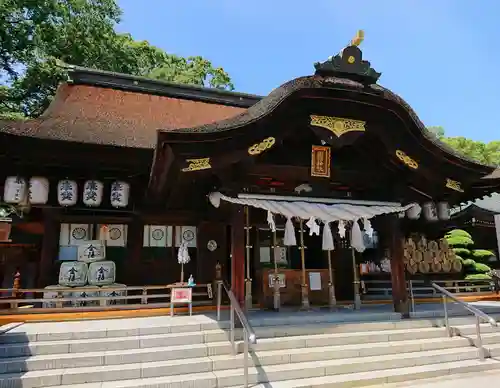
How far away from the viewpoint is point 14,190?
837cm

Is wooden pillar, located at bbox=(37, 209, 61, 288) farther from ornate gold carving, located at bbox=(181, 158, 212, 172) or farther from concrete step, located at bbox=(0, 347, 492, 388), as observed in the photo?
ornate gold carving, located at bbox=(181, 158, 212, 172)

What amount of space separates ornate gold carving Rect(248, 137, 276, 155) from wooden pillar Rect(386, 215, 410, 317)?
10.9ft

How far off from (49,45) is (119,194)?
15.7 m

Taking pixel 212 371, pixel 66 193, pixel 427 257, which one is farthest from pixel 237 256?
pixel 427 257

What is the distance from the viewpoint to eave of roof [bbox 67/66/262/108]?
13.5 meters

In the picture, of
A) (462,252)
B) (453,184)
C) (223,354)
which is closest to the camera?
(223,354)

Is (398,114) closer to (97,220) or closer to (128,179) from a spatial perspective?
(128,179)

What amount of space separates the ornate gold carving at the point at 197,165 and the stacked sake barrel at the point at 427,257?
8.17m

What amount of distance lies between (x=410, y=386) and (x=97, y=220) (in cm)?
770

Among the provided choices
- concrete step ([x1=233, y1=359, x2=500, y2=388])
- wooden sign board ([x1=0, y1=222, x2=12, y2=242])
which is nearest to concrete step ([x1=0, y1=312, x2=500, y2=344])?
concrete step ([x1=233, y1=359, x2=500, y2=388])

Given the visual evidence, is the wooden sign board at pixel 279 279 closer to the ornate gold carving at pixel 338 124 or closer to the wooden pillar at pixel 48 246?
the ornate gold carving at pixel 338 124

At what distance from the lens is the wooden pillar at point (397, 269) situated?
7.64 meters

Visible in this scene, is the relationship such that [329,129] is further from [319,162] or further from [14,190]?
[14,190]

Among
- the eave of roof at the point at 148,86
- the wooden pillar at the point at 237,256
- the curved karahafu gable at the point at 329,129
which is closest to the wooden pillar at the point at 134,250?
the curved karahafu gable at the point at 329,129
